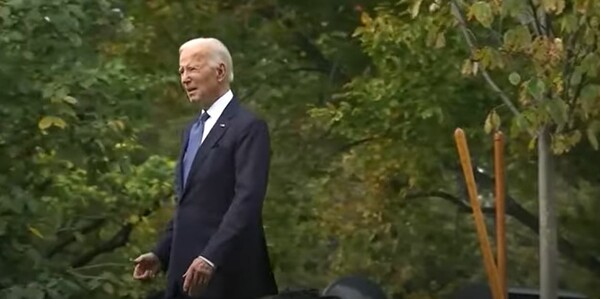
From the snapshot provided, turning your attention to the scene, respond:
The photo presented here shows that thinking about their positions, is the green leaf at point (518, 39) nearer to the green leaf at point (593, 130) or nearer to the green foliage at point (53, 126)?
the green leaf at point (593, 130)

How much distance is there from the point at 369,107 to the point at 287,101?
1515 mm

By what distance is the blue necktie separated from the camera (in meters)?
5.10

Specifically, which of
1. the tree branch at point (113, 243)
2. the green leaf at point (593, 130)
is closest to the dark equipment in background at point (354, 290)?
the green leaf at point (593, 130)

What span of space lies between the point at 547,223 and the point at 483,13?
87 cm

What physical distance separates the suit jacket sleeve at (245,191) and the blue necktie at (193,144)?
0.19 metres

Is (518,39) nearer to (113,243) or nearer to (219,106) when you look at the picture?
(219,106)

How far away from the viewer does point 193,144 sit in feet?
16.9

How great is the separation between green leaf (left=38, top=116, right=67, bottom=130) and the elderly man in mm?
1970

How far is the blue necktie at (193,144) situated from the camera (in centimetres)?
510

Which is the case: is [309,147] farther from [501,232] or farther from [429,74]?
[501,232]

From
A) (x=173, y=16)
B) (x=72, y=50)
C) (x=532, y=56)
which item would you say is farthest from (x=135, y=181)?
(x=532, y=56)

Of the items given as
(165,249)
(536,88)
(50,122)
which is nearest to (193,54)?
(165,249)

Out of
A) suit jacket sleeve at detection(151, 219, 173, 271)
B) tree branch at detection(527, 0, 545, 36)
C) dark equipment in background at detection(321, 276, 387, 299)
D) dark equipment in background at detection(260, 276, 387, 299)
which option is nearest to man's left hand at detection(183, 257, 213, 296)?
suit jacket sleeve at detection(151, 219, 173, 271)

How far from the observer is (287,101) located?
10664mm
